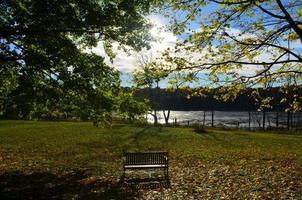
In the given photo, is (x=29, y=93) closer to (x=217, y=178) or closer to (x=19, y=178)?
(x=19, y=178)

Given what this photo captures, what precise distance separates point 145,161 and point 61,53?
5.11 m

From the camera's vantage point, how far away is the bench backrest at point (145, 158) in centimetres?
1341

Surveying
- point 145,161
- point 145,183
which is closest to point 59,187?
point 145,183

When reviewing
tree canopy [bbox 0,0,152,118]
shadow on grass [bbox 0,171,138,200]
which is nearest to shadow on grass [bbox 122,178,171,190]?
shadow on grass [bbox 0,171,138,200]

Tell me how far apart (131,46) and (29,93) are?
4.70 meters

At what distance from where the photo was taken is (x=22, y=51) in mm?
12977

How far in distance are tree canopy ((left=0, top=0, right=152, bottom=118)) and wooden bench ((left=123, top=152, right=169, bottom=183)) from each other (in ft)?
7.50

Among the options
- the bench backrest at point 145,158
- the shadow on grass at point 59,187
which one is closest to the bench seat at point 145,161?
the bench backrest at point 145,158

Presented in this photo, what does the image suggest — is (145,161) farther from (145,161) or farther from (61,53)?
(61,53)

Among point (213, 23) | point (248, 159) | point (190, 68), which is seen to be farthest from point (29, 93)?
point (248, 159)

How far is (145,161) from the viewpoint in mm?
13516

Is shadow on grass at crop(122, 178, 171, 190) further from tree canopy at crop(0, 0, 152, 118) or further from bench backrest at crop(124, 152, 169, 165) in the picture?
tree canopy at crop(0, 0, 152, 118)

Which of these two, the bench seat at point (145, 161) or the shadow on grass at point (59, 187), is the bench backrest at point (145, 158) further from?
the shadow on grass at point (59, 187)

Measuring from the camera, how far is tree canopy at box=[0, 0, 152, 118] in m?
12.5
